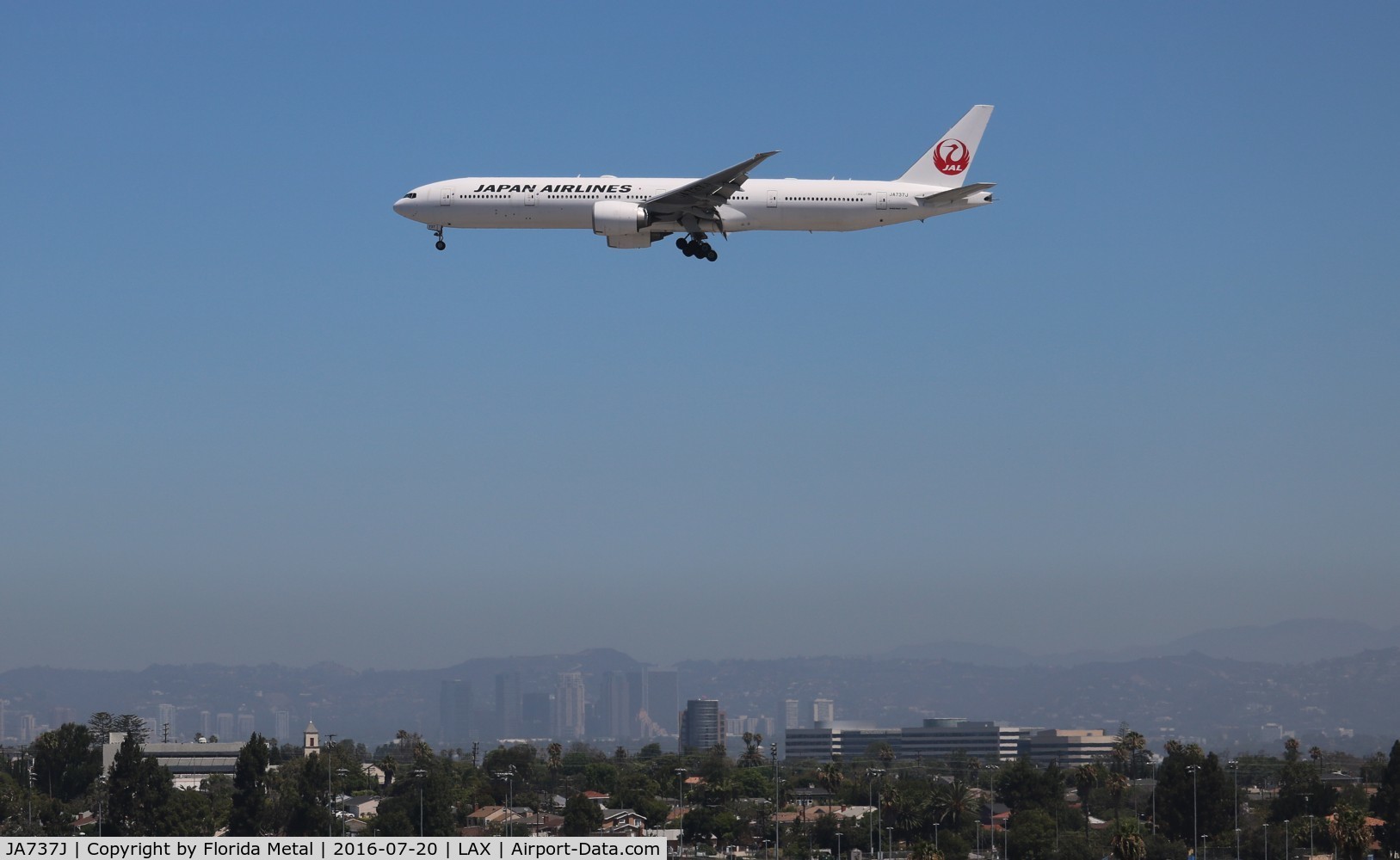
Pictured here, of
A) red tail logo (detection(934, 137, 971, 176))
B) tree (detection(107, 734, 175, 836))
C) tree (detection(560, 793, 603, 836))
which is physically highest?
red tail logo (detection(934, 137, 971, 176))

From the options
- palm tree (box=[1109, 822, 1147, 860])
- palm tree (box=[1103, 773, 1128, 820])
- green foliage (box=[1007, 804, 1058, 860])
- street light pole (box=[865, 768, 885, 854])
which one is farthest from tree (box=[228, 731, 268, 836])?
palm tree (box=[1103, 773, 1128, 820])

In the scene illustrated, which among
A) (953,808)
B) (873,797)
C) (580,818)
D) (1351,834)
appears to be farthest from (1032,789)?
(1351,834)

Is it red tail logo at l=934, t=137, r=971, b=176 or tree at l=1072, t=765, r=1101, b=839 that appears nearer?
red tail logo at l=934, t=137, r=971, b=176

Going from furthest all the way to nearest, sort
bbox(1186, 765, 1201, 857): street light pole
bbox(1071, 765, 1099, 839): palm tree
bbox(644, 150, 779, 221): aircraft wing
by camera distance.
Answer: bbox(1071, 765, 1099, 839): palm tree < bbox(1186, 765, 1201, 857): street light pole < bbox(644, 150, 779, 221): aircraft wing

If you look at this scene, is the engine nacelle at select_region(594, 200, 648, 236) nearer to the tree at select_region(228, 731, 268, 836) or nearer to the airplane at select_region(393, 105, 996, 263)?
the airplane at select_region(393, 105, 996, 263)

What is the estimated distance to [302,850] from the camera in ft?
196

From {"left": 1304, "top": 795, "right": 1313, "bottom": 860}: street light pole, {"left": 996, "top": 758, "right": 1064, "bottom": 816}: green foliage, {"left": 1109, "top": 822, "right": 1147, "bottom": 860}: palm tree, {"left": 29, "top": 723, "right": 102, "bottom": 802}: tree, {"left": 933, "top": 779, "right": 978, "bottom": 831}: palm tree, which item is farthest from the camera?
{"left": 29, "top": 723, "right": 102, "bottom": 802}: tree

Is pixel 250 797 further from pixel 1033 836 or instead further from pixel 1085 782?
pixel 1085 782

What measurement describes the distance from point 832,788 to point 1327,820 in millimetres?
69166

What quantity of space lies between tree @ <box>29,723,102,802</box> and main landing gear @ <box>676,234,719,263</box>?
119 m

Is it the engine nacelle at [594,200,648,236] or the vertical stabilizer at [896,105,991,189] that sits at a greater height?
the vertical stabilizer at [896,105,991,189]

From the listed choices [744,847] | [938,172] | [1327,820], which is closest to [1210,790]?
[1327,820]

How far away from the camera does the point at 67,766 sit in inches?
7308

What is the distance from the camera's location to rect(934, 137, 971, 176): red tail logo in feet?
340
